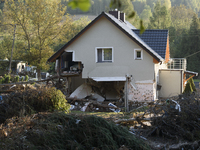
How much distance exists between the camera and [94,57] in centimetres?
2048

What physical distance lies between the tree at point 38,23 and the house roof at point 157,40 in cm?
1550

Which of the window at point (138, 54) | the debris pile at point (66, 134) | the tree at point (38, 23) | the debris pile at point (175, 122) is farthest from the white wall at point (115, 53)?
the tree at point (38, 23)

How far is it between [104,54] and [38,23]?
16934 mm

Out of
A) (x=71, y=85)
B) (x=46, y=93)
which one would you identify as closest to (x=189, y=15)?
(x=71, y=85)

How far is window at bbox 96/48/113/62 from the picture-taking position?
810 inches

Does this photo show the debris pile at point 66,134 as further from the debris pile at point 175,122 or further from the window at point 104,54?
the window at point 104,54

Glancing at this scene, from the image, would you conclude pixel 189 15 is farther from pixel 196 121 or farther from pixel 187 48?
pixel 196 121

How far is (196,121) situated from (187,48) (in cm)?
4549

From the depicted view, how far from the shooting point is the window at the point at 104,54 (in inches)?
810

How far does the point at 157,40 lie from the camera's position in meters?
22.8

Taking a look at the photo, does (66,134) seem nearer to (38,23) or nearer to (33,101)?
(33,101)

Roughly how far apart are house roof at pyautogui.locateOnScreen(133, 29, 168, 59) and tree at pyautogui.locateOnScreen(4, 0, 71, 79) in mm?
15496

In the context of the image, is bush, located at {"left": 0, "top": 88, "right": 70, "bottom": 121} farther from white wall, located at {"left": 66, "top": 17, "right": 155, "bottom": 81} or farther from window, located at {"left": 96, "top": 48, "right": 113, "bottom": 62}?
window, located at {"left": 96, "top": 48, "right": 113, "bottom": 62}

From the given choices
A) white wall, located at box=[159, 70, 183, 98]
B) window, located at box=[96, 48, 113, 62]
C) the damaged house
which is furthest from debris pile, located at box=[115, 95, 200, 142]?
white wall, located at box=[159, 70, 183, 98]
